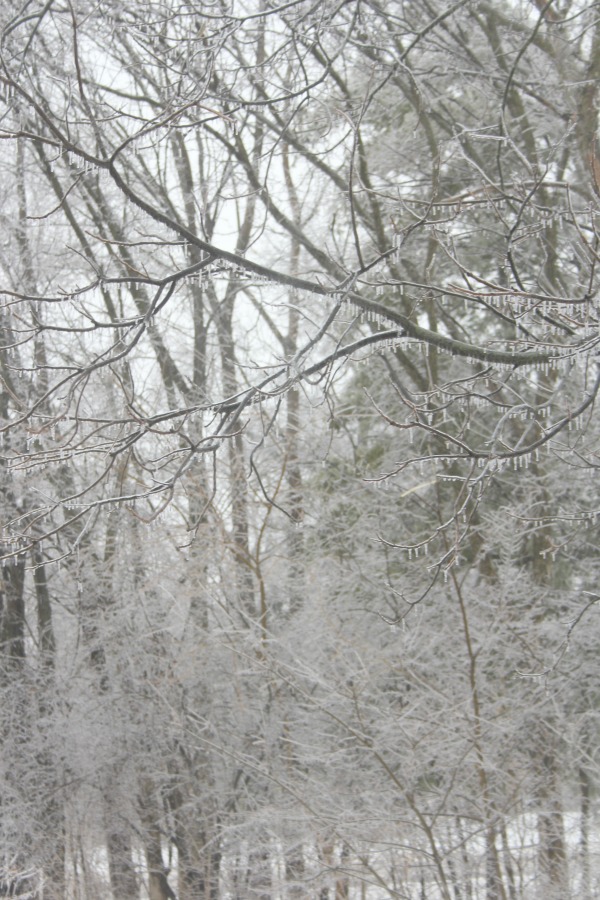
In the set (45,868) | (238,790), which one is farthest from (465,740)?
(45,868)

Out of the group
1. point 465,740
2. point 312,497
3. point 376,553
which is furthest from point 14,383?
point 465,740

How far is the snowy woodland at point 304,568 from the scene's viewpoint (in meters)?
7.05

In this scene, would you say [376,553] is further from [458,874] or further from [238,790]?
[458,874]

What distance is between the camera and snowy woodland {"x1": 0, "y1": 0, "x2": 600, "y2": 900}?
7.05 meters

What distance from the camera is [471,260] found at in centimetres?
1160

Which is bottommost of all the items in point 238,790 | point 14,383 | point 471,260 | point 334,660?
point 238,790

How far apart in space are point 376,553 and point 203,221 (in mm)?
7169

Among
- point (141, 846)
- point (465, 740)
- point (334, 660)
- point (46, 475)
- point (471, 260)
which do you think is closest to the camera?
point (465, 740)

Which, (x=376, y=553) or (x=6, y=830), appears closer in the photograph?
(x=6, y=830)

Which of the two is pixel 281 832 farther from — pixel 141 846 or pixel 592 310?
pixel 592 310

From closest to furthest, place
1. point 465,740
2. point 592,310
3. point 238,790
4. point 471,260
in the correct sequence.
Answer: point 592,310
point 465,740
point 238,790
point 471,260

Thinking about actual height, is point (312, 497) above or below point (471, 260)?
below

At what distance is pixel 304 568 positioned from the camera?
9602 mm

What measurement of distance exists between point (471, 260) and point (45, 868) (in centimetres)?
845
